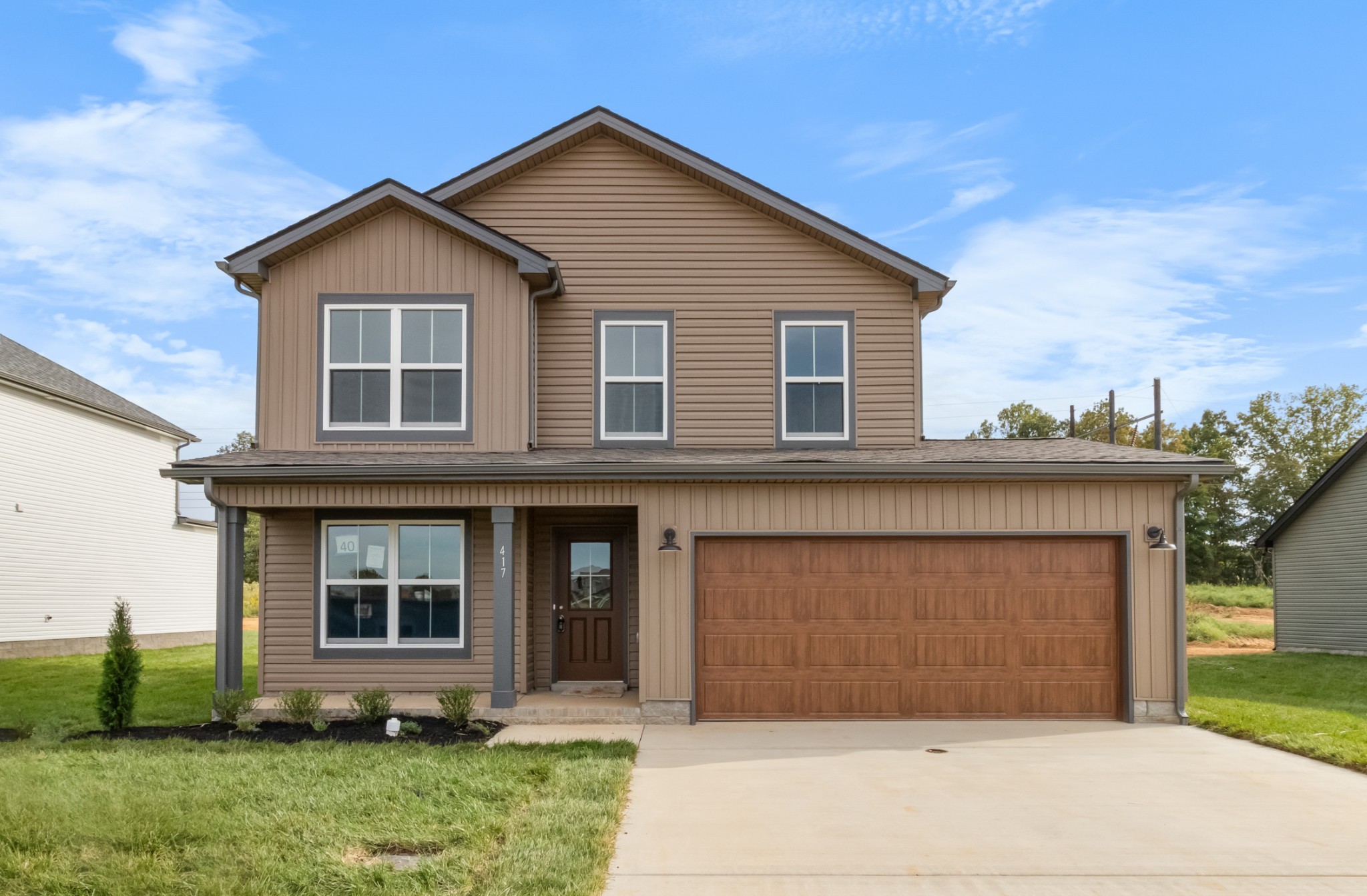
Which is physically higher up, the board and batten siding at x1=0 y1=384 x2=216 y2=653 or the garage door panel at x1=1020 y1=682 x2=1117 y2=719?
the board and batten siding at x1=0 y1=384 x2=216 y2=653

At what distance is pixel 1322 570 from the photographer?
22.9 m

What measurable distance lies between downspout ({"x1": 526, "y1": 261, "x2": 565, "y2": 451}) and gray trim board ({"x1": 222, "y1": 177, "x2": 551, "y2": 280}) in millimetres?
367

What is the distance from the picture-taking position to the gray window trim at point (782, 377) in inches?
537

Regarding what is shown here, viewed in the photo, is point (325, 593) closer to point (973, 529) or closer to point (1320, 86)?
point (973, 529)

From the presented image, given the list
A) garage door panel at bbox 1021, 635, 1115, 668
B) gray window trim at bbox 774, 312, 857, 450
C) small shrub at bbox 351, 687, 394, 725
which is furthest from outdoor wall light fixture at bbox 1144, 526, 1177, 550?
small shrub at bbox 351, 687, 394, 725

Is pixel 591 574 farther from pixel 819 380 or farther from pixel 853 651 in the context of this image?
pixel 819 380

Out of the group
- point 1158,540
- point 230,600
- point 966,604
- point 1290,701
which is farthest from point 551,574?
point 1290,701

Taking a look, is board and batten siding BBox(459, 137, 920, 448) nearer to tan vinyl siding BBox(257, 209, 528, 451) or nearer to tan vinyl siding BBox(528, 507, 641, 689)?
tan vinyl siding BBox(257, 209, 528, 451)

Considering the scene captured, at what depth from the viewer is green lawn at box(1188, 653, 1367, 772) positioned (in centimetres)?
1030

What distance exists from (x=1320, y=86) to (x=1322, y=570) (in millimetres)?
10291

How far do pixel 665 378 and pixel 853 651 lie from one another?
14.2ft

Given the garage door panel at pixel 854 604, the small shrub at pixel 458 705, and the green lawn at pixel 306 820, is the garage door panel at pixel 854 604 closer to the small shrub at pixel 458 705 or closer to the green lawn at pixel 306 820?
the green lawn at pixel 306 820

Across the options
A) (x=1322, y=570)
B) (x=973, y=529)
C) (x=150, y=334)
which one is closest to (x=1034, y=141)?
(x=1322, y=570)

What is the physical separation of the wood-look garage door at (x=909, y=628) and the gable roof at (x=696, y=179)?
392cm
